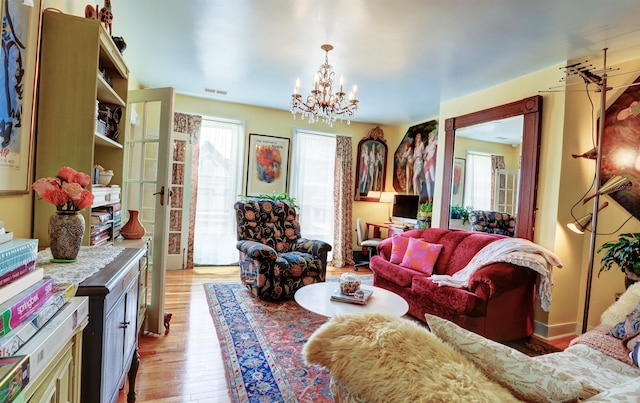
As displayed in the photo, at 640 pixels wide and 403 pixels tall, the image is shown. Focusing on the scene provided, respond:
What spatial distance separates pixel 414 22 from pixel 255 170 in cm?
328

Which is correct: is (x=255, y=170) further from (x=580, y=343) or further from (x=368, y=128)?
(x=580, y=343)

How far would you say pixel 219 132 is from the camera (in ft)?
16.2

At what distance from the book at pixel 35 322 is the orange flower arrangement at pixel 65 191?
0.51 m

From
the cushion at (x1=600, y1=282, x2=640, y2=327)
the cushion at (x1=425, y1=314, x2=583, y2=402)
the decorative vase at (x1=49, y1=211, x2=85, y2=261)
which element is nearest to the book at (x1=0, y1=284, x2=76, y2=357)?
the decorative vase at (x1=49, y1=211, x2=85, y2=261)

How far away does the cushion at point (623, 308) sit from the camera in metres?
1.89

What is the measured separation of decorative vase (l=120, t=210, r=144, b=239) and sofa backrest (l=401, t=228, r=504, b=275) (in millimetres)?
2753

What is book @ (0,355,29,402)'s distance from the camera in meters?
0.54

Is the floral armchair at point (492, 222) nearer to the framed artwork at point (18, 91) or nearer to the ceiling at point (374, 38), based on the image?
the ceiling at point (374, 38)

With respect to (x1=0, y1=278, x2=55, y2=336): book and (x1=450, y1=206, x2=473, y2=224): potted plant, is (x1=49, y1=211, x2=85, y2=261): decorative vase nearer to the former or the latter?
(x1=0, y1=278, x2=55, y2=336): book

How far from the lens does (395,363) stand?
2.91 ft

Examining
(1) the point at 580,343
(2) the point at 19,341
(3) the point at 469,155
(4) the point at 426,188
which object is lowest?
(1) the point at 580,343

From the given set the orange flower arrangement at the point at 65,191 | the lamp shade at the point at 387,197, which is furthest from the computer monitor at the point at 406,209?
the orange flower arrangement at the point at 65,191

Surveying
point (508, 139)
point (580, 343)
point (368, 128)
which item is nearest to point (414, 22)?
point (508, 139)

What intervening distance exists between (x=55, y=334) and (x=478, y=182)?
3.88m
